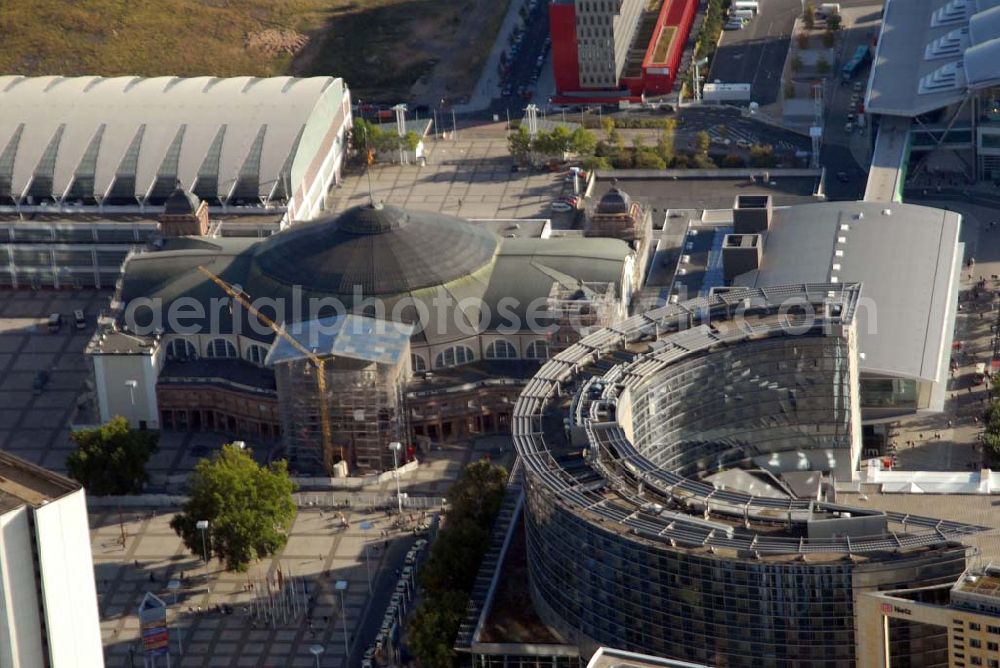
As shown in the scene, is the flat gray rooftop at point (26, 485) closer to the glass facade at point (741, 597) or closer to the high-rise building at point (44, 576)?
the high-rise building at point (44, 576)

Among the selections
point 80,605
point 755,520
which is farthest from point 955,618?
point 80,605

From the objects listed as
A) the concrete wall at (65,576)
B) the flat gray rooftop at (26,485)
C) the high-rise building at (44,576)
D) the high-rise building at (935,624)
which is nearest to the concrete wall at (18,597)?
the high-rise building at (44,576)

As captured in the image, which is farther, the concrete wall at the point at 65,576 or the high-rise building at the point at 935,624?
the high-rise building at the point at 935,624

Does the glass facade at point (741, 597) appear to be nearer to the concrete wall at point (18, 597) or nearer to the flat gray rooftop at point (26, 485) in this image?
the flat gray rooftop at point (26, 485)

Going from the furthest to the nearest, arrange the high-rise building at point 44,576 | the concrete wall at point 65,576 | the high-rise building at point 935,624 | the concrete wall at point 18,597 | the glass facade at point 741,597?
1. the glass facade at point 741,597
2. the high-rise building at point 935,624
3. the concrete wall at point 65,576
4. the high-rise building at point 44,576
5. the concrete wall at point 18,597

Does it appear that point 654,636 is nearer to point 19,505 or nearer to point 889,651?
point 889,651

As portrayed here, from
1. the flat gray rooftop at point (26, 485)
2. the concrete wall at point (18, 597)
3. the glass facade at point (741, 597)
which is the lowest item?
the glass facade at point (741, 597)

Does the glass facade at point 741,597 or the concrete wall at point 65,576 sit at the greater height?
the concrete wall at point 65,576

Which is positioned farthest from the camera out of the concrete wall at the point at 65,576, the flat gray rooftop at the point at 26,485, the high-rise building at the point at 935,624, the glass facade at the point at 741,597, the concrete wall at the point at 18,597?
the glass facade at the point at 741,597

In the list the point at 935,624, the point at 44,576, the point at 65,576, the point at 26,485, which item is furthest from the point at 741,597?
the point at 44,576
